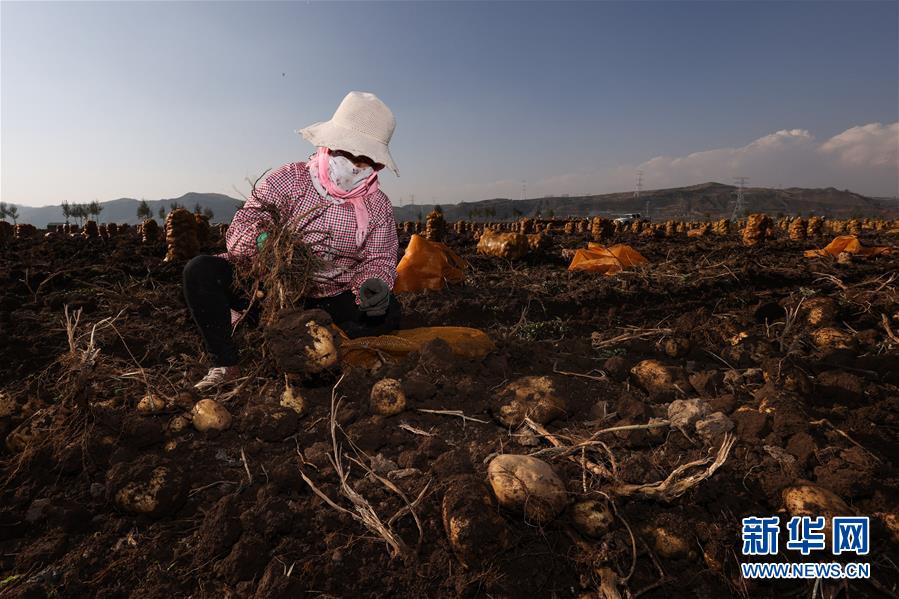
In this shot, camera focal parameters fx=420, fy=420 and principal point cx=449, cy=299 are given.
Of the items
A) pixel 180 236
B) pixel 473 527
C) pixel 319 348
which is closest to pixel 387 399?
pixel 319 348

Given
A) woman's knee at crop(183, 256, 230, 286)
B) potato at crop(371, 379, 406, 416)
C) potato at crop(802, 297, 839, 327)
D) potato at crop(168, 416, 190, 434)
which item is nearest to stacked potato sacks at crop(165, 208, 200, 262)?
woman's knee at crop(183, 256, 230, 286)

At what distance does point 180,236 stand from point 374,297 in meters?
8.58

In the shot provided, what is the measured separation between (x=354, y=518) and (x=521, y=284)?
14.4ft

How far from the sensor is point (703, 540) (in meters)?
1.11

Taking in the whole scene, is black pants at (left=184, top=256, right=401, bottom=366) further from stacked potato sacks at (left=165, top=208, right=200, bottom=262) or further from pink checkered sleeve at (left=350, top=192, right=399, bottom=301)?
stacked potato sacks at (left=165, top=208, right=200, bottom=262)

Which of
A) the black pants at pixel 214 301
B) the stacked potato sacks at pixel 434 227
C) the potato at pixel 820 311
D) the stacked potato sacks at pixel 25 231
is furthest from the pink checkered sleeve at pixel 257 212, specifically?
the stacked potato sacks at pixel 25 231

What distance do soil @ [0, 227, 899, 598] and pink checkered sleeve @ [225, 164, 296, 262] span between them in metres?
0.51

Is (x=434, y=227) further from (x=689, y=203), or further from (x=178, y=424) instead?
(x=689, y=203)

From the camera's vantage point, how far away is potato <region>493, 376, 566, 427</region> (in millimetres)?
1566

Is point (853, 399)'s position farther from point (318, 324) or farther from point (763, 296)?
point (763, 296)

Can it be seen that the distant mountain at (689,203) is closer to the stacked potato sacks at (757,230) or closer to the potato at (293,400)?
the stacked potato sacks at (757,230)

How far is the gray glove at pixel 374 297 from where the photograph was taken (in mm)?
2338

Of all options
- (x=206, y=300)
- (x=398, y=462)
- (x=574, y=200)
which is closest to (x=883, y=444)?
(x=398, y=462)

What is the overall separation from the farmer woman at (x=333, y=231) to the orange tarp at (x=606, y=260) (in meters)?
4.03
